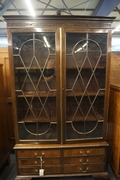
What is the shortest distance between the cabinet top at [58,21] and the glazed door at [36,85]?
0.29 ft

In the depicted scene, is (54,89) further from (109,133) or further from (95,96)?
(109,133)

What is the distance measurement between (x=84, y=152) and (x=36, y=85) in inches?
42.1

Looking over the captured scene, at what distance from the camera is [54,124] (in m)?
1.46

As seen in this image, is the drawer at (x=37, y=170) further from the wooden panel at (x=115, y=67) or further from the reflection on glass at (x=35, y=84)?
the wooden panel at (x=115, y=67)

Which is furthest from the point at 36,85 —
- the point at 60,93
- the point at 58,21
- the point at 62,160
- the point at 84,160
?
the point at 84,160

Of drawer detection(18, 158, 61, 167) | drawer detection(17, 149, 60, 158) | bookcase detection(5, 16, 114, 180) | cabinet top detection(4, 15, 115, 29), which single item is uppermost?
cabinet top detection(4, 15, 115, 29)

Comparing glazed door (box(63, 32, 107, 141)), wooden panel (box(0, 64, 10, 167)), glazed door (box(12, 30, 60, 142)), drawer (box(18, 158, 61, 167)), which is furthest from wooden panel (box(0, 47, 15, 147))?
glazed door (box(63, 32, 107, 141))

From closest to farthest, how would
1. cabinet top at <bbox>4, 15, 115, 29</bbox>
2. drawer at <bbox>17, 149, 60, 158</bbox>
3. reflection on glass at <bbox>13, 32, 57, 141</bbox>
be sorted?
cabinet top at <bbox>4, 15, 115, 29</bbox>, reflection on glass at <bbox>13, 32, 57, 141</bbox>, drawer at <bbox>17, 149, 60, 158</bbox>

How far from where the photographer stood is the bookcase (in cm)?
126

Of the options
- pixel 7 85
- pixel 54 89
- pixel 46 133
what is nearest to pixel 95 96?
pixel 54 89

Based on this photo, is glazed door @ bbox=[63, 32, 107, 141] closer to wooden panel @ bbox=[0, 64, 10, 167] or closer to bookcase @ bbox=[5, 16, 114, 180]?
bookcase @ bbox=[5, 16, 114, 180]

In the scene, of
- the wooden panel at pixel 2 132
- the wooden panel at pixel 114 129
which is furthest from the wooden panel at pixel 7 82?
the wooden panel at pixel 114 129

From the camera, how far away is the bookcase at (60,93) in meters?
1.26

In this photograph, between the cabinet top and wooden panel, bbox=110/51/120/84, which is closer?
the cabinet top
